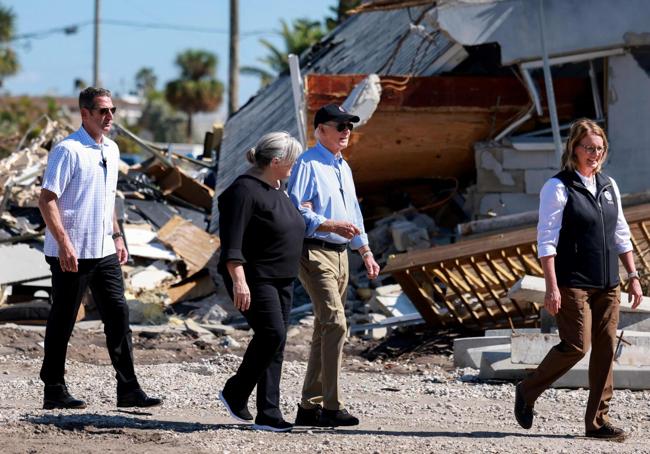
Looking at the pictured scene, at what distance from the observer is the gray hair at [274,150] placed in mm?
6754

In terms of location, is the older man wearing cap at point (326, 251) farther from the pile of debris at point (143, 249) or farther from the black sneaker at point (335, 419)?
the pile of debris at point (143, 249)

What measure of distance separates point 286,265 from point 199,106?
206ft

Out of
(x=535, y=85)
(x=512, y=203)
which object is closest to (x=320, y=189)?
(x=535, y=85)

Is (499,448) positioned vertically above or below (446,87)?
below

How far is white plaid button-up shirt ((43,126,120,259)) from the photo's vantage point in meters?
7.20

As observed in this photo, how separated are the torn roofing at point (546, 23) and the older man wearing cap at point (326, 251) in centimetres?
712

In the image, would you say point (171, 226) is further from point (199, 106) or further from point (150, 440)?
point (199, 106)

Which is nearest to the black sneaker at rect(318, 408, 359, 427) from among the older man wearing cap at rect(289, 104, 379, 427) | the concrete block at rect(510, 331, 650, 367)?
the older man wearing cap at rect(289, 104, 379, 427)

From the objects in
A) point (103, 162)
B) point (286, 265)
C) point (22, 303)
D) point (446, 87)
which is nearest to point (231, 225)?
point (286, 265)

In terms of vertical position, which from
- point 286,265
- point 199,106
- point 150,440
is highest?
point 199,106

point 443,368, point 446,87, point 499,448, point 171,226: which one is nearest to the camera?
point 499,448

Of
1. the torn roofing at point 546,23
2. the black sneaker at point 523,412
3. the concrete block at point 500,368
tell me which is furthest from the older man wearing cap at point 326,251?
the torn roofing at point 546,23

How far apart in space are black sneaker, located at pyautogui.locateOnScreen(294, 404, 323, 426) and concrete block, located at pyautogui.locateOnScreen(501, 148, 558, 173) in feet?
26.0

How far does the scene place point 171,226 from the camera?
51.5 feet
